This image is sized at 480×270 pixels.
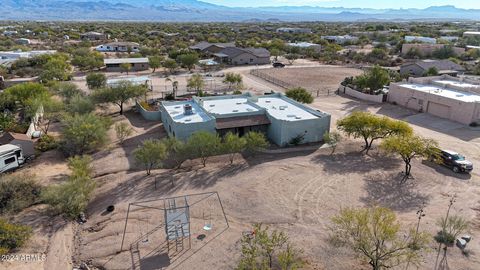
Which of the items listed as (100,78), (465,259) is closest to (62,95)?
(100,78)

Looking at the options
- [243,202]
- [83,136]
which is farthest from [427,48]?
[83,136]

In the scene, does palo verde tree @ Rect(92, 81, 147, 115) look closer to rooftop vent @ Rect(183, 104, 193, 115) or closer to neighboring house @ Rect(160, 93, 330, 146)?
neighboring house @ Rect(160, 93, 330, 146)

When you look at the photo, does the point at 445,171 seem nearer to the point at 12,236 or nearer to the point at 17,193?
the point at 12,236

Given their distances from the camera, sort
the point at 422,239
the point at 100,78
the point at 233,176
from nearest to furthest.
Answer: the point at 422,239 < the point at 233,176 < the point at 100,78

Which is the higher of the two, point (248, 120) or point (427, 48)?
point (427, 48)

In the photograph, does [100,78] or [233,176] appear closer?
[233,176]

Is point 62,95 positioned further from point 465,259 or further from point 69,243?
point 465,259

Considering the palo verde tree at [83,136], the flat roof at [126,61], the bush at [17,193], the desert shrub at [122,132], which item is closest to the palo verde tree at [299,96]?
the desert shrub at [122,132]

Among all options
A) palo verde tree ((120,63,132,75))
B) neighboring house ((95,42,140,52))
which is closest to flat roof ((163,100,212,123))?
palo verde tree ((120,63,132,75))
